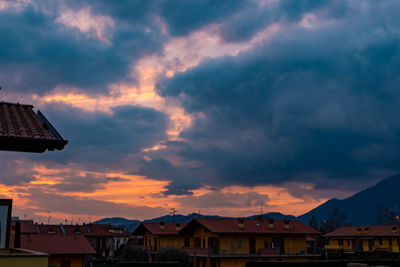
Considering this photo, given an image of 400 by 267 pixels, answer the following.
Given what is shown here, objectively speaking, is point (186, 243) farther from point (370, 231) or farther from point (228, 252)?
point (370, 231)

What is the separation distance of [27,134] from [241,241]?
52.0m

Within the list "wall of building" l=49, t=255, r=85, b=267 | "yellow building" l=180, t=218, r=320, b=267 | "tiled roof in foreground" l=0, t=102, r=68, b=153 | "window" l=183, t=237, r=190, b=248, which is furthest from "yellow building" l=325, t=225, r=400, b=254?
"tiled roof in foreground" l=0, t=102, r=68, b=153

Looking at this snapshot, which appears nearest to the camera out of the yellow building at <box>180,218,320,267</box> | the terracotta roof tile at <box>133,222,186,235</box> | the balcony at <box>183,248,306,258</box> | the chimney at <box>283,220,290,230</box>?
the balcony at <box>183,248,306,258</box>

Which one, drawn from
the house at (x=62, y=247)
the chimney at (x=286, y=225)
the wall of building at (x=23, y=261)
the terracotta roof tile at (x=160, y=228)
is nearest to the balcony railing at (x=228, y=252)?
the chimney at (x=286, y=225)

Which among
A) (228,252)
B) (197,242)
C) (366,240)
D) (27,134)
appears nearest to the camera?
(27,134)

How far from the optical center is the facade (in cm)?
5516

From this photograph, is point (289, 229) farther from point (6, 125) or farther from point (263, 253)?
point (6, 125)

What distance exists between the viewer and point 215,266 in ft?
179

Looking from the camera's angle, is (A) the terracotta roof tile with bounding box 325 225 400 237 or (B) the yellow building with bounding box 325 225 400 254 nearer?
(B) the yellow building with bounding box 325 225 400 254

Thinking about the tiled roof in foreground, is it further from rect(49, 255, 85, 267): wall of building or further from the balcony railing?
the balcony railing

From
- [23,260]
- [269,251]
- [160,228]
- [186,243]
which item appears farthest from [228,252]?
[23,260]

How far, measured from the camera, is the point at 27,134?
796 centimetres

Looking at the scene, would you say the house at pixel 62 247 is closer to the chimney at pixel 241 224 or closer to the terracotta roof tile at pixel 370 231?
the chimney at pixel 241 224

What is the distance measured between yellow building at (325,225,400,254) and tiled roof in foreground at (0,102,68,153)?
74.3 metres
